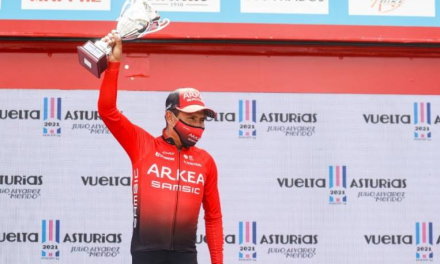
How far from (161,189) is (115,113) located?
1.31 ft

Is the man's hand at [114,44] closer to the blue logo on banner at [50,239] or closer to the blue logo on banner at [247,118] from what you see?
the blue logo on banner at [247,118]

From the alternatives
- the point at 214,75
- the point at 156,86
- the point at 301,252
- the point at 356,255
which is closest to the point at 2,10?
the point at 156,86

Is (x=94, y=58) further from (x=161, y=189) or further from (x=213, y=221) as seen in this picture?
(x=213, y=221)

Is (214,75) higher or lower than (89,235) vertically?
higher

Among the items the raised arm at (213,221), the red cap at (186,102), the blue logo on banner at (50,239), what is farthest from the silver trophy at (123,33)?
the blue logo on banner at (50,239)

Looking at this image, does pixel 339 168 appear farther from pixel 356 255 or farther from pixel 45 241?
pixel 45 241

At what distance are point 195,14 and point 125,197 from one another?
1.32 metres

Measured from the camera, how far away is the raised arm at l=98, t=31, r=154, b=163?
264 cm

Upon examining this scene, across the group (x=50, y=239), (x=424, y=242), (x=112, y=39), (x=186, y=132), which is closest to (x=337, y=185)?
(x=424, y=242)

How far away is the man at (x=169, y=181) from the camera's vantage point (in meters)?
2.75

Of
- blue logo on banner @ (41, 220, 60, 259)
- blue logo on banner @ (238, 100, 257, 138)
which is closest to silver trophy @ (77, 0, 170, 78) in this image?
→ blue logo on banner @ (238, 100, 257, 138)

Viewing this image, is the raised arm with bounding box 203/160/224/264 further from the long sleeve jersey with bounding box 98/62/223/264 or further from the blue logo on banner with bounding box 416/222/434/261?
the blue logo on banner with bounding box 416/222/434/261

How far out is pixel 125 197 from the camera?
4.26 m

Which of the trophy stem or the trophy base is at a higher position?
the trophy stem
